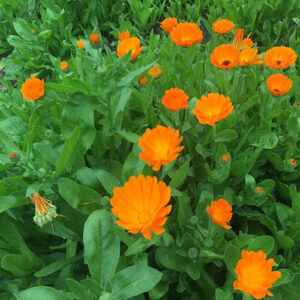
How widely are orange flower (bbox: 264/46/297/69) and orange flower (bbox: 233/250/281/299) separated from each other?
0.77 meters

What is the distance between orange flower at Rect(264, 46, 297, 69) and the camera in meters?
1.27

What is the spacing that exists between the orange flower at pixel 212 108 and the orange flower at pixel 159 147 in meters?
0.16

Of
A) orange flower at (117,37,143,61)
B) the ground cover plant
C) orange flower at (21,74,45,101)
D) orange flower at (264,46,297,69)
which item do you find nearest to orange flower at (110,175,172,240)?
the ground cover plant

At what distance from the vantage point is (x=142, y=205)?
0.82 metres

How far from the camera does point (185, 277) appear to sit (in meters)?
1.08

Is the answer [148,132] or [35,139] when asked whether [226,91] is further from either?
[35,139]

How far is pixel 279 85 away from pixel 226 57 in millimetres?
213

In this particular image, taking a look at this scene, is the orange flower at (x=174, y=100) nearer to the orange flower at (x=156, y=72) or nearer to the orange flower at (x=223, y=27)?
the orange flower at (x=156, y=72)

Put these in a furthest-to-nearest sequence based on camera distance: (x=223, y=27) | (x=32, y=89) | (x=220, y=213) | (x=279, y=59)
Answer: (x=223, y=27) → (x=279, y=59) → (x=32, y=89) → (x=220, y=213)

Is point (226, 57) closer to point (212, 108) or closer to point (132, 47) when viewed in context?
point (212, 108)

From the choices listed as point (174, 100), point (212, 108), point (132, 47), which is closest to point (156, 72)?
point (132, 47)

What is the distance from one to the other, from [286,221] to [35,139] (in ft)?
3.21

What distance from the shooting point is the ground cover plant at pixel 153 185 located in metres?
0.89

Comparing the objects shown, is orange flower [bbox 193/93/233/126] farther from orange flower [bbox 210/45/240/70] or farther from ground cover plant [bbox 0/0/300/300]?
orange flower [bbox 210/45/240/70]
